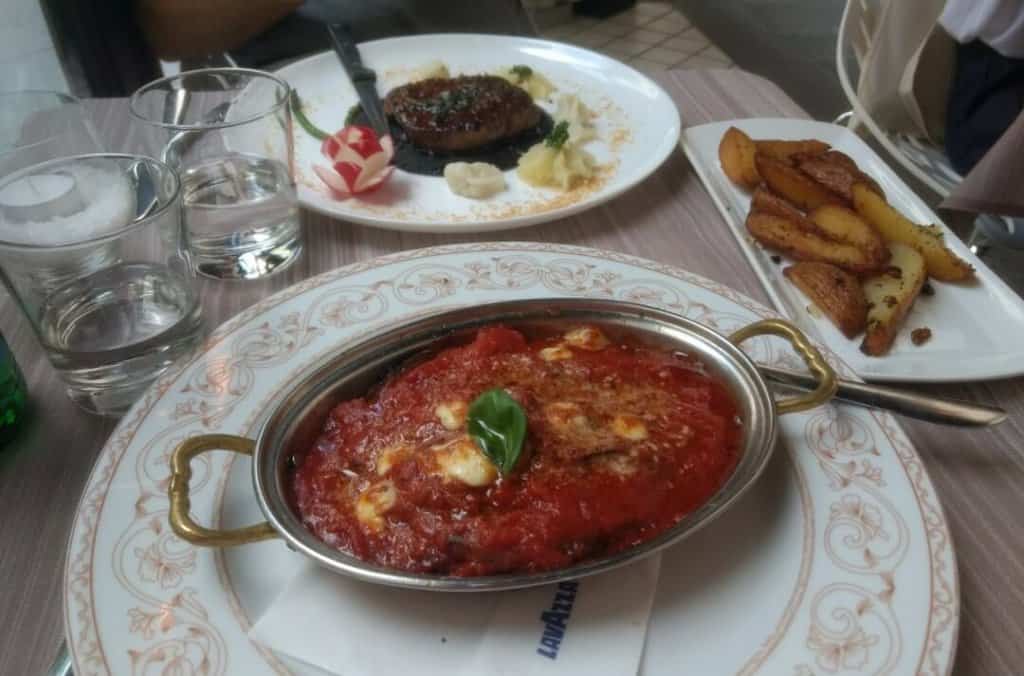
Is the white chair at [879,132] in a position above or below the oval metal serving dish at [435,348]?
below

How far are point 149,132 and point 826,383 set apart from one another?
1.13m

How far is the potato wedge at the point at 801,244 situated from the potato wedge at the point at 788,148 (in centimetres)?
19

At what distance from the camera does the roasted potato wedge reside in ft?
4.79

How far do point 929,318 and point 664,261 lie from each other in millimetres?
456

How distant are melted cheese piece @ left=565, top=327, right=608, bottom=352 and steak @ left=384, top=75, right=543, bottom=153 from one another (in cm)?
87

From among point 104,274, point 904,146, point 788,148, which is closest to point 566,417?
point 104,274

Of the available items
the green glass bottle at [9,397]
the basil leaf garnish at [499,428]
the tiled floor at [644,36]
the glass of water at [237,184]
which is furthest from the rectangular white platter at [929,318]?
the tiled floor at [644,36]

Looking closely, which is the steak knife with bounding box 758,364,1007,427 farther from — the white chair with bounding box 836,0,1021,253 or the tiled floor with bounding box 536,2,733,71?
the tiled floor with bounding box 536,2,733,71

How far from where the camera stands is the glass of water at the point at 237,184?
4.37 ft

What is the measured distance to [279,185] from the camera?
54.6 inches

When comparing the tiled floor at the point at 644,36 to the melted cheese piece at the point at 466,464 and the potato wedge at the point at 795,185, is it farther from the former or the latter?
the melted cheese piece at the point at 466,464

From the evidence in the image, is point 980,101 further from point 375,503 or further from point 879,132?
point 375,503

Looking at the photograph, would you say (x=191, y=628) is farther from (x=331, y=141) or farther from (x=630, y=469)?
(x=331, y=141)

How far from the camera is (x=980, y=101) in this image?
190cm
